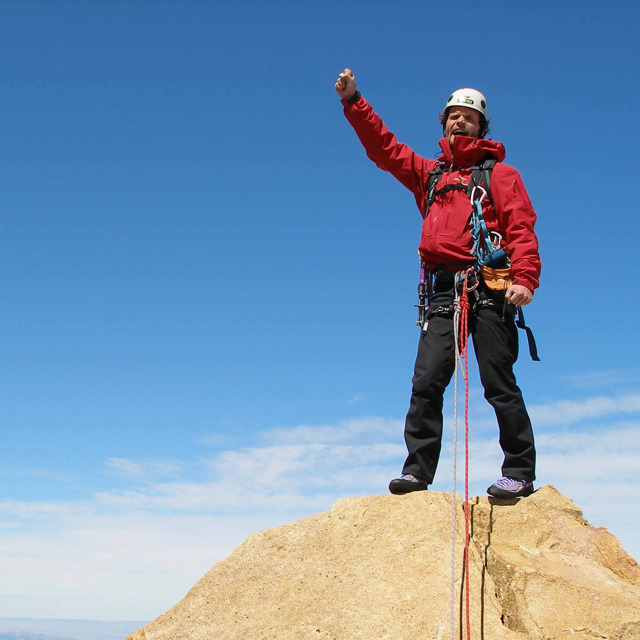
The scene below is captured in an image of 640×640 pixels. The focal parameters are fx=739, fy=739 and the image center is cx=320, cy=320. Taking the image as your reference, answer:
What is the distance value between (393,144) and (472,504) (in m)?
4.19

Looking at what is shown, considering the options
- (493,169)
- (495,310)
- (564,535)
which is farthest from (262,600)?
(493,169)

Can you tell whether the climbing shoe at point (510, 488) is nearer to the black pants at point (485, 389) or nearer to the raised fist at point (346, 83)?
the black pants at point (485, 389)

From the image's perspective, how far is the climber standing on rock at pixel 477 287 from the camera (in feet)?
25.3

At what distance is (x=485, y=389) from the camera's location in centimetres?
790

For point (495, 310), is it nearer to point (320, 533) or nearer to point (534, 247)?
point (534, 247)

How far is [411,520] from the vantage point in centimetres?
739

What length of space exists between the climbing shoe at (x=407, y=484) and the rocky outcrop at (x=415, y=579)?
4.4 inches

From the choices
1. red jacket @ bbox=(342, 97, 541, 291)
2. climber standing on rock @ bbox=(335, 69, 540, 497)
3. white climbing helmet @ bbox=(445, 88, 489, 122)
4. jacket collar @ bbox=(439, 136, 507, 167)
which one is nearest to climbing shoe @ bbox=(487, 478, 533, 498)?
climber standing on rock @ bbox=(335, 69, 540, 497)

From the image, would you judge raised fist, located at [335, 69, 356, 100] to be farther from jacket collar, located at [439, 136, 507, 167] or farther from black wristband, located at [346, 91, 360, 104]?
jacket collar, located at [439, 136, 507, 167]

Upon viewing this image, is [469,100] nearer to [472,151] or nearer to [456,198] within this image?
[472,151]

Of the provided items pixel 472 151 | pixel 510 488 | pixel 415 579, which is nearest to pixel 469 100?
pixel 472 151

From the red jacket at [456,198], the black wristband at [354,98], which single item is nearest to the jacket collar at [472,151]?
the red jacket at [456,198]

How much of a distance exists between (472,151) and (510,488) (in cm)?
370

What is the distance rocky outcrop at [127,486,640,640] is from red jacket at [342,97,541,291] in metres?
2.51
